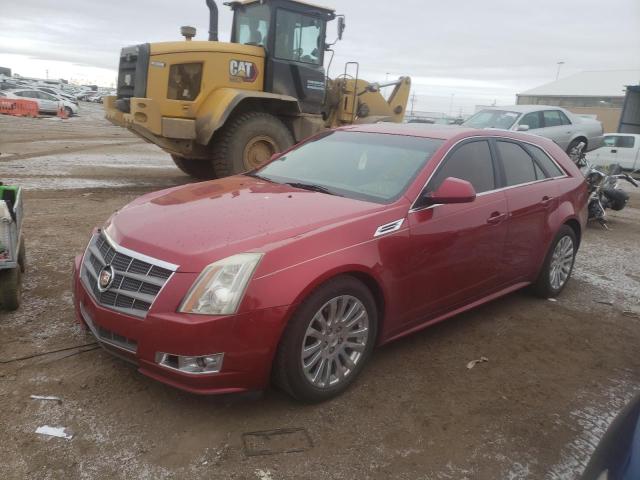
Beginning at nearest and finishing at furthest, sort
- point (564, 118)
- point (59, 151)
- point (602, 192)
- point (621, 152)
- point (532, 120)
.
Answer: point (602, 192)
point (532, 120)
point (564, 118)
point (59, 151)
point (621, 152)

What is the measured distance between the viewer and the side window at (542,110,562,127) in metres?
13.2

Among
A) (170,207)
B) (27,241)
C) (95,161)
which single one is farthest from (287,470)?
(95,161)

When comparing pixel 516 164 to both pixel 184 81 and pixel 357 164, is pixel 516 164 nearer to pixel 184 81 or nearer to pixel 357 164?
pixel 357 164

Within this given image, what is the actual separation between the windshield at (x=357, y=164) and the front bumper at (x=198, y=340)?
127cm

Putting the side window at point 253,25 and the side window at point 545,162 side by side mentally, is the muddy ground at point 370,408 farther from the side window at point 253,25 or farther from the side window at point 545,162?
the side window at point 253,25

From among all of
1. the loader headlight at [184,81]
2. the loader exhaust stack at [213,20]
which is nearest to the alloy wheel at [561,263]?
the loader headlight at [184,81]

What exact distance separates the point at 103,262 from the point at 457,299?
2419 mm

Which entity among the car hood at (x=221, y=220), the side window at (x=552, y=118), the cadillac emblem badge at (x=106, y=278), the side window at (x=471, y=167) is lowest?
the cadillac emblem badge at (x=106, y=278)

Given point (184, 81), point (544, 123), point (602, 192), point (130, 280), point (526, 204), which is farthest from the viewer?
point (544, 123)

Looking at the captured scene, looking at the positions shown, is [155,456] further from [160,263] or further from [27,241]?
[27,241]

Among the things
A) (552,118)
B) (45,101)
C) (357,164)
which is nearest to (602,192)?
(552,118)

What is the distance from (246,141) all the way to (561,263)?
5.54m

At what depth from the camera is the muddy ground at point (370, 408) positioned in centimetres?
261

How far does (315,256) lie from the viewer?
288 centimetres
